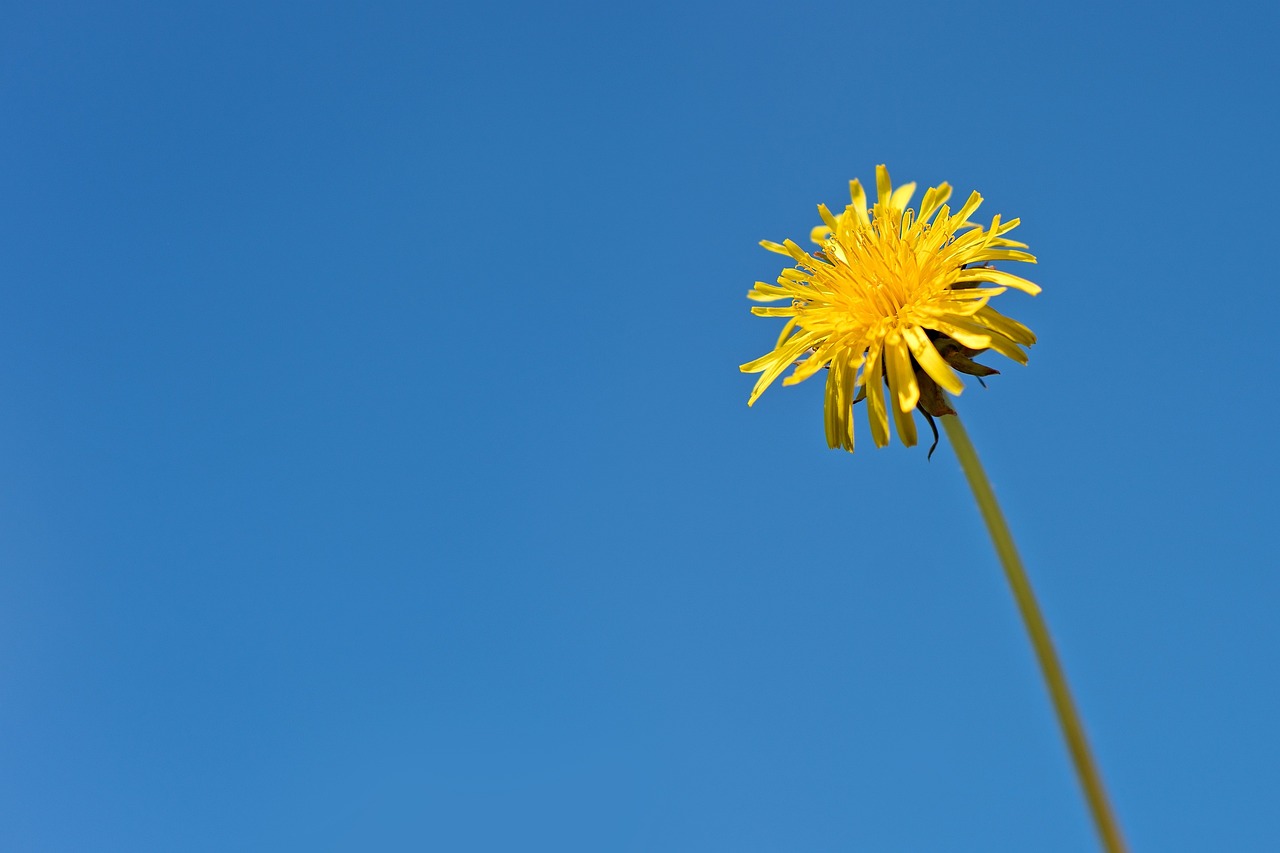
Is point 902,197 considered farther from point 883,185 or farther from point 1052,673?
point 1052,673

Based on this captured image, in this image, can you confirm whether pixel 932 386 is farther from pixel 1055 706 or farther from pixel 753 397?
pixel 1055 706

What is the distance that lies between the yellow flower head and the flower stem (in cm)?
125

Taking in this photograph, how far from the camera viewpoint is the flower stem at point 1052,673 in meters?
2.87

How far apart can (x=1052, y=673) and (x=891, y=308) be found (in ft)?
9.44

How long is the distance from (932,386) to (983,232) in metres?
1.33

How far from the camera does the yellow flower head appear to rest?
16.2 ft

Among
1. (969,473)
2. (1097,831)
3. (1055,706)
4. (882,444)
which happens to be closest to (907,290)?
(882,444)

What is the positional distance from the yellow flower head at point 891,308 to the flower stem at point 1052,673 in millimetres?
1251

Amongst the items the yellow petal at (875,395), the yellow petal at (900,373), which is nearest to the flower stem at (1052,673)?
the yellow petal at (900,373)

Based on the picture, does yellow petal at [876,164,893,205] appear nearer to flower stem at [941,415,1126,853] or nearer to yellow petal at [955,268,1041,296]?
yellow petal at [955,268,1041,296]

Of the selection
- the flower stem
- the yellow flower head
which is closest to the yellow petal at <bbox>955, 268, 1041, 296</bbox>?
the yellow flower head

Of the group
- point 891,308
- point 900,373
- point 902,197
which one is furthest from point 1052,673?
point 902,197

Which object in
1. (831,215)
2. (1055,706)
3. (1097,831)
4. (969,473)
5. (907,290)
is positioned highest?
(831,215)

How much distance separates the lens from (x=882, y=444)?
4.96 m
